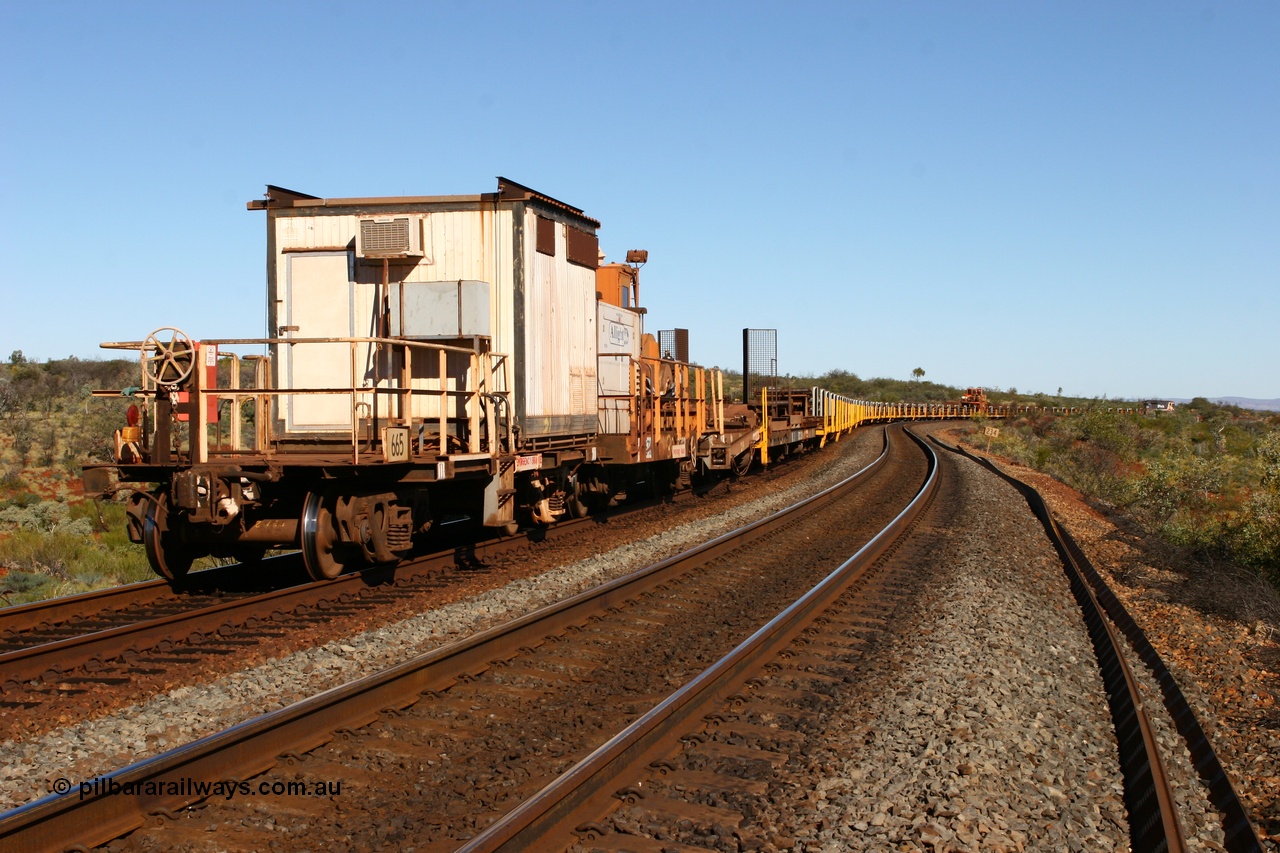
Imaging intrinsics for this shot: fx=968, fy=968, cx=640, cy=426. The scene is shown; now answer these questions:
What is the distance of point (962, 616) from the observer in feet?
27.6

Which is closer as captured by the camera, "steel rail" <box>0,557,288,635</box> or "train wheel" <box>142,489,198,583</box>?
"steel rail" <box>0,557,288,635</box>

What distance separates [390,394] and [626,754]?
232 inches

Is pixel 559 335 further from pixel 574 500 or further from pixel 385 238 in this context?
pixel 574 500

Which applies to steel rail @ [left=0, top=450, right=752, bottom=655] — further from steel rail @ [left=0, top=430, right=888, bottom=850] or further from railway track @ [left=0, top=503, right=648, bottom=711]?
steel rail @ [left=0, top=430, right=888, bottom=850]

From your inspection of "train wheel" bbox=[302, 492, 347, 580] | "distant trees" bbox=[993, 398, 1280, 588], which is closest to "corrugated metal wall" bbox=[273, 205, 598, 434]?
"train wheel" bbox=[302, 492, 347, 580]

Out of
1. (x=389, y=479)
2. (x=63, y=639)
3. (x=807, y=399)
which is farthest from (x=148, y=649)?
(x=807, y=399)

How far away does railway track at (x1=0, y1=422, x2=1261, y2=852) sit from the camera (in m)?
4.08

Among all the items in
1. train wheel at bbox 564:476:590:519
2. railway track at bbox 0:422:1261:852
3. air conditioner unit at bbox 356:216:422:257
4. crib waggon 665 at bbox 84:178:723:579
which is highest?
air conditioner unit at bbox 356:216:422:257

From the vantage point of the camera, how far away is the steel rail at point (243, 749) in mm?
3832

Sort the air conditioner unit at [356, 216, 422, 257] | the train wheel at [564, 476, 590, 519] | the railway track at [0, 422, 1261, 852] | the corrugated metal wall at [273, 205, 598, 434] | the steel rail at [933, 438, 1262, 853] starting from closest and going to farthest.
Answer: the railway track at [0, 422, 1261, 852] < the steel rail at [933, 438, 1262, 853] < the air conditioner unit at [356, 216, 422, 257] < the corrugated metal wall at [273, 205, 598, 434] < the train wheel at [564, 476, 590, 519]

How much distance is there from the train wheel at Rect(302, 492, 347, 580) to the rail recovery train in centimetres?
2

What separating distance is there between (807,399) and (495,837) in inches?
1101

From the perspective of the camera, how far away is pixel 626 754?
186 inches

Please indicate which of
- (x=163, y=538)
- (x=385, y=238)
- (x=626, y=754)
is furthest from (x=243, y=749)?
(x=385, y=238)
